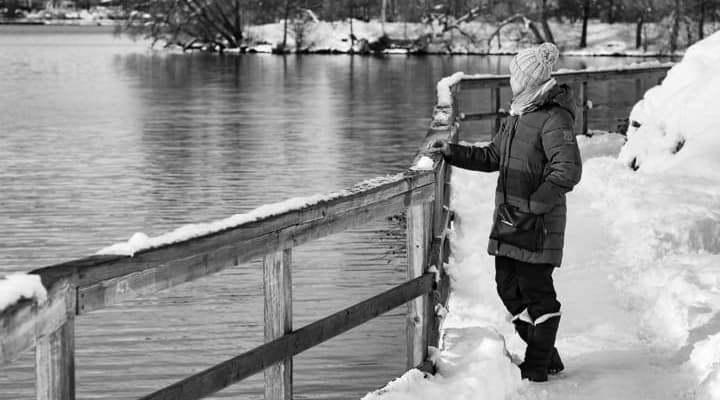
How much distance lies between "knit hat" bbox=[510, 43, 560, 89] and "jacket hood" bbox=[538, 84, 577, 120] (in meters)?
0.07

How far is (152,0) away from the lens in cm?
8569

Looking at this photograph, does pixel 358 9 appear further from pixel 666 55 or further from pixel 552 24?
pixel 666 55

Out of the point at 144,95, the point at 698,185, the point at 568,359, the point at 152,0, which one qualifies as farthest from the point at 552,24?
the point at 568,359

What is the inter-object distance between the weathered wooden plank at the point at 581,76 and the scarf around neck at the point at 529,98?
991 centimetres

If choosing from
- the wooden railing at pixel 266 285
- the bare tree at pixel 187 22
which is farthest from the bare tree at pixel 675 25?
the wooden railing at pixel 266 285

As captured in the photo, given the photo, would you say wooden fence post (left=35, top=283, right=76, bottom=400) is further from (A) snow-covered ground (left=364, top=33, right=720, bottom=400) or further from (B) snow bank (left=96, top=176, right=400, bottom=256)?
(A) snow-covered ground (left=364, top=33, right=720, bottom=400)

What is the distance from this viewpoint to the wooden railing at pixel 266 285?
3389mm

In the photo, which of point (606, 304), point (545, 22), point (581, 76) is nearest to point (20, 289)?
point (606, 304)

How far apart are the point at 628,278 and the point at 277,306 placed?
388cm

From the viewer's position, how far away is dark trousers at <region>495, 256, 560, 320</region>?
19.0 ft

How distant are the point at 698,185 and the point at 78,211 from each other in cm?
748

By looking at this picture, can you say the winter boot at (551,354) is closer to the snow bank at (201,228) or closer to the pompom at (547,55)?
the snow bank at (201,228)

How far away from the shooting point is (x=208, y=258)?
4.14m

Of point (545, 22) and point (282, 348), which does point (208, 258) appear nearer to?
point (282, 348)
